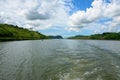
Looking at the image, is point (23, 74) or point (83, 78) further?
point (23, 74)

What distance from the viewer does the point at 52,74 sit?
1906 cm

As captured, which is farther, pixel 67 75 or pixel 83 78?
pixel 67 75

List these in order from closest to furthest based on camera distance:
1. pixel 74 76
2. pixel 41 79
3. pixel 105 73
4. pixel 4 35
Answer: pixel 41 79 → pixel 74 76 → pixel 105 73 → pixel 4 35

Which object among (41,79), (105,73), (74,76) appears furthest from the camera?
(105,73)

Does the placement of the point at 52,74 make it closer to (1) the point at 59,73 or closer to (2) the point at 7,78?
(1) the point at 59,73

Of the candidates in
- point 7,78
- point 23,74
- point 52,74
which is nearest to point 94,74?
point 52,74

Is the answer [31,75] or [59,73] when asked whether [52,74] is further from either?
[31,75]

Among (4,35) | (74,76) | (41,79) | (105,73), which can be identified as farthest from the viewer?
(4,35)

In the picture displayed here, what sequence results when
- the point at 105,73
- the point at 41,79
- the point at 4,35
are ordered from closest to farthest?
the point at 41,79 < the point at 105,73 < the point at 4,35

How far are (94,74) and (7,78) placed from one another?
1005cm

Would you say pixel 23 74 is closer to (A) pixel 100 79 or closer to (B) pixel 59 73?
(B) pixel 59 73

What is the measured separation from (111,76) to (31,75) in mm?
9383

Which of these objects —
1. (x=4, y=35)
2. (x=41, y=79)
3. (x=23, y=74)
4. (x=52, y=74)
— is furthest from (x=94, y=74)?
(x=4, y=35)

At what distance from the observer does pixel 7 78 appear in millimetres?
17125
